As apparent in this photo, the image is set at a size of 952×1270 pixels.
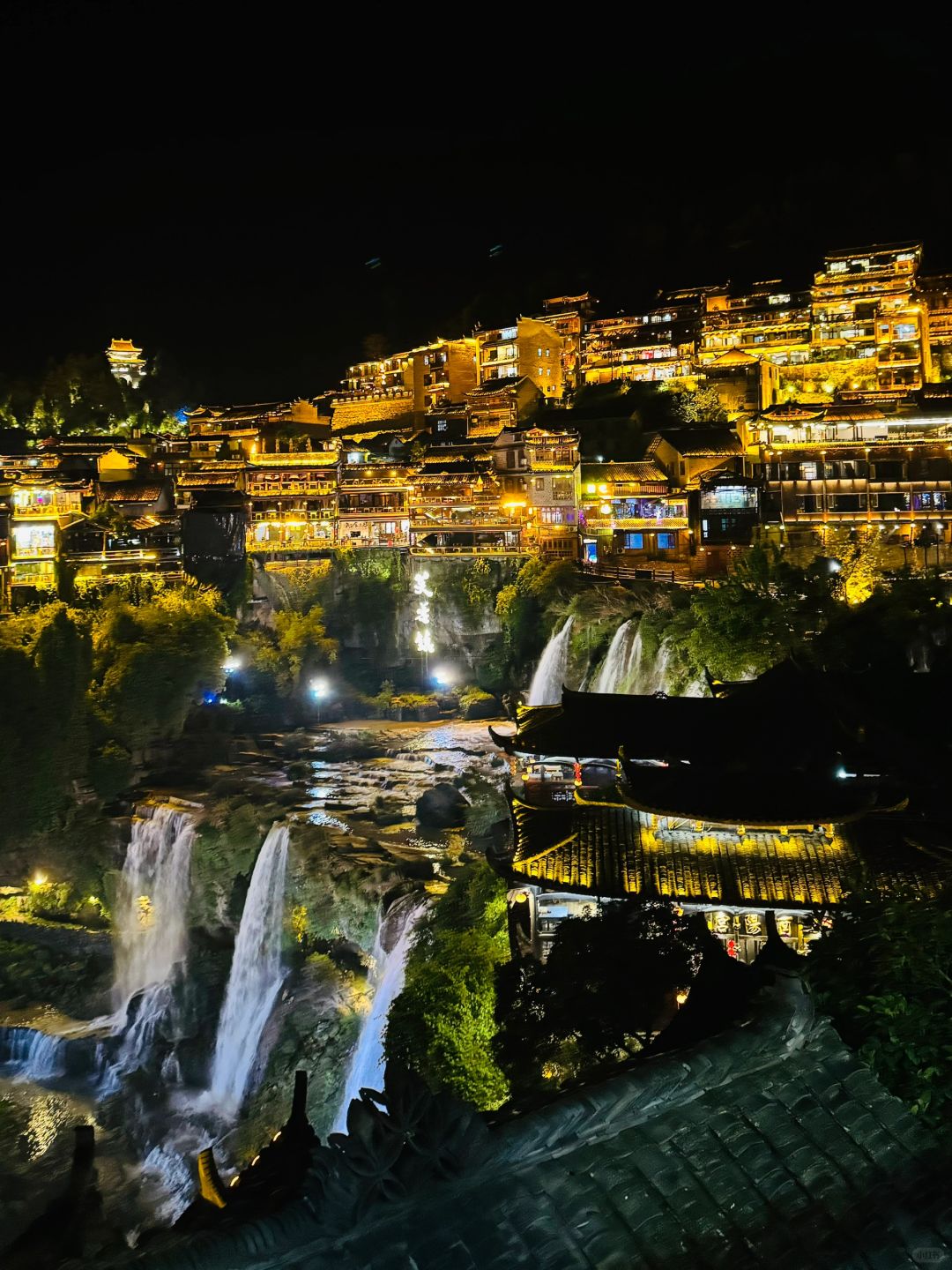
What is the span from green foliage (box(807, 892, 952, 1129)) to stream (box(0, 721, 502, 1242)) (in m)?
13.4

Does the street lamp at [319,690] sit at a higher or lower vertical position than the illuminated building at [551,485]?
lower

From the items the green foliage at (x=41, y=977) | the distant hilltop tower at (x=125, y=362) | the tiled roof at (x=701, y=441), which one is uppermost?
the distant hilltop tower at (x=125, y=362)

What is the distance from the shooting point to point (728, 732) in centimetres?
1576

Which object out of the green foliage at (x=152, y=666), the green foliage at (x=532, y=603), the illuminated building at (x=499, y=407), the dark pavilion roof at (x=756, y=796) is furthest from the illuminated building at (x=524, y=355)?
the dark pavilion roof at (x=756, y=796)

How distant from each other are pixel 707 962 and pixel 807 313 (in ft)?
167

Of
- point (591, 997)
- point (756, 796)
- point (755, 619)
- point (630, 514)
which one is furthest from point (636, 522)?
point (591, 997)

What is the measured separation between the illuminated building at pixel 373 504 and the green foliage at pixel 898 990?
42.9 meters

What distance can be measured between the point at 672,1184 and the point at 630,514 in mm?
39377

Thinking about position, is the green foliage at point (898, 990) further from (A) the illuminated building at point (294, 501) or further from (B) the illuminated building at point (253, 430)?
(B) the illuminated building at point (253, 430)

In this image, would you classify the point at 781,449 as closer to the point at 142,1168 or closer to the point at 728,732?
the point at 728,732

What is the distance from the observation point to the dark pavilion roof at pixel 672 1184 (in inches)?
129

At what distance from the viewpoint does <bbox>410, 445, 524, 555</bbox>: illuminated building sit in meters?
45.0

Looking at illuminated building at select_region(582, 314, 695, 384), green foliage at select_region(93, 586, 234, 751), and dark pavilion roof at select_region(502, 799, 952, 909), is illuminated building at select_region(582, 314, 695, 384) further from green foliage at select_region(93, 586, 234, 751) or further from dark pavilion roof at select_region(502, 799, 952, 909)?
dark pavilion roof at select_region(502, 799, 952, 909)

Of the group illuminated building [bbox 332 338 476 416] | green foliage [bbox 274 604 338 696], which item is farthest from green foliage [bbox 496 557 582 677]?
illuminated building [bbox 332 338 476 416]
